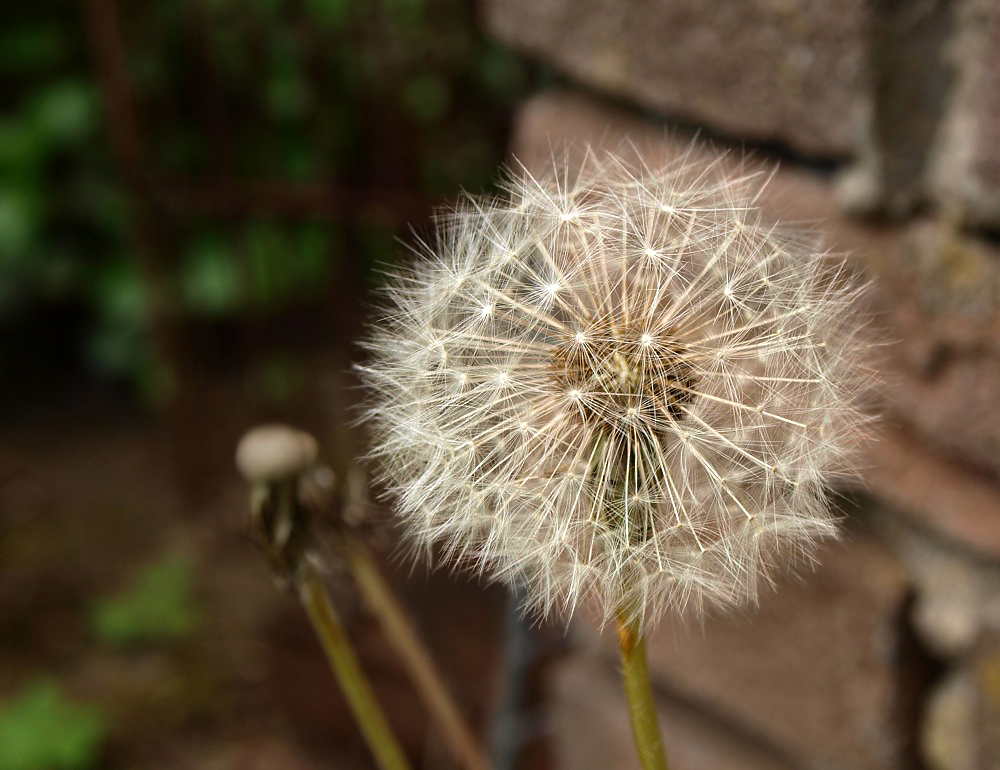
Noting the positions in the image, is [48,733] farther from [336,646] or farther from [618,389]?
[618,389]

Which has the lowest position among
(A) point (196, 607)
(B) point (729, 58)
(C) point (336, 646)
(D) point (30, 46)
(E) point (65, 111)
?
(A) point (196, 607)

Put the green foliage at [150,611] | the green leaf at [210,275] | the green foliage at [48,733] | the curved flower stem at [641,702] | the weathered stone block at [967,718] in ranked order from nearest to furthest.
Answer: the curved flower stem at [641,702], the weathered stone block at [967,718], the green foliage at [48,733], the green foliage at [150,611], the green leaf at [210,275]

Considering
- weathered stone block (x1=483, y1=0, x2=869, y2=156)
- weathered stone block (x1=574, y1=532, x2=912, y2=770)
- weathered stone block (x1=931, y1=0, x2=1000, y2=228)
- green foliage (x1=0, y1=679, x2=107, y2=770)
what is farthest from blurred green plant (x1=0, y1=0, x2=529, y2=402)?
weathered stone block (x1=931, y1=0, x2=1000, y2=228)

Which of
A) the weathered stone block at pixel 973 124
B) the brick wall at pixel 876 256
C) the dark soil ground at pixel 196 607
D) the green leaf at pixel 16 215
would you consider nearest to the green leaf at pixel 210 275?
the dark soil ground at pixel 196 607

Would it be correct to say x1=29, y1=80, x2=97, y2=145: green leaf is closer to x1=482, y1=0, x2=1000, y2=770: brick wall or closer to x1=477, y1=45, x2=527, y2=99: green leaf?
x1=477, y1=45, x2=527, y2=99: green leaf

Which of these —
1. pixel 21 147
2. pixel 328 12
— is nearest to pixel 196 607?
pixel 21 147

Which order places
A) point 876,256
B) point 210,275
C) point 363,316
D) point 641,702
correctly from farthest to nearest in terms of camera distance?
point 210,275 < point 363,316 < point 876,256 < point 641,702

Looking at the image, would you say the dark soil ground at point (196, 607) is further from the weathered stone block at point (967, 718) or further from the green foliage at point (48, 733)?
the weathered stone block at point (967, 718)
